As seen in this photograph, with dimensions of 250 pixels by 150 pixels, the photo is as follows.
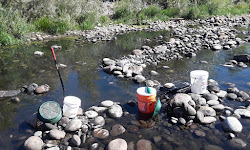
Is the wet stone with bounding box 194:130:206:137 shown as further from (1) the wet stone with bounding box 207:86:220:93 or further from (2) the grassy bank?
(2) the grassy bank

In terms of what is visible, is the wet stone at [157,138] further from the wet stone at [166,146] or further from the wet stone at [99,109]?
the wet stone at [99,109]

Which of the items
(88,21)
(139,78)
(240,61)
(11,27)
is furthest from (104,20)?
(139,78)

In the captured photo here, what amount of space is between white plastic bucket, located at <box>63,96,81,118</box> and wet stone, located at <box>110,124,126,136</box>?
0.79m

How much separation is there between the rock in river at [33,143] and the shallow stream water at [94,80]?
20 cm

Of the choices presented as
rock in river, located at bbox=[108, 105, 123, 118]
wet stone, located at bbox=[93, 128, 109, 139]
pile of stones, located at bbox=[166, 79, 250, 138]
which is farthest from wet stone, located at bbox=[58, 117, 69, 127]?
pile of stones, located at bbox=[166, 79, 250, 138]

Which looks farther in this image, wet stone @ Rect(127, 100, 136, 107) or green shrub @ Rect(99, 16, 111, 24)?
green shrub @ Rect(99, 16, 111, 24)

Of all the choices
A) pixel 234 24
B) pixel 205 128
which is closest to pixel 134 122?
pixel 205 128

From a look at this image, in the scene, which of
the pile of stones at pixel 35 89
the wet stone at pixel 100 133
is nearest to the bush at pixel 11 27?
the pile of stones at pixel 35 89

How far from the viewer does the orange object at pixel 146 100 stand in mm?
4120

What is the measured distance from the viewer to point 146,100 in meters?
4.18

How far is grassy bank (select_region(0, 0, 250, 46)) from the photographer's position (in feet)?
34.3

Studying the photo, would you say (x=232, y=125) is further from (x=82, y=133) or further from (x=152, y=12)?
(x=152, y=12)

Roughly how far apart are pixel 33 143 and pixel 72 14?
10.4m

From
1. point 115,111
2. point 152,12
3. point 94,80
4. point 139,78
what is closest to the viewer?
point 115,111
